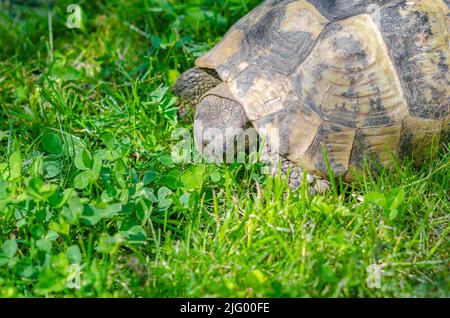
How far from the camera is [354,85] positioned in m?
3.12

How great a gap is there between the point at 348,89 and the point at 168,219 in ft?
A: 3.85

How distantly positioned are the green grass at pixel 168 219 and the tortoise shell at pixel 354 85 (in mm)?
196

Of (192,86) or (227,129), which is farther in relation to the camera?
(192,86)

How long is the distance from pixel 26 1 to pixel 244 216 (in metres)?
3.26

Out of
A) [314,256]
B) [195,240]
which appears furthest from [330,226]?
[195,240]

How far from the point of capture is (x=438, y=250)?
107 inches

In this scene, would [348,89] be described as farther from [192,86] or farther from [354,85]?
[192,86]

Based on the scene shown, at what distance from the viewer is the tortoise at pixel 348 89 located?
3.13 m

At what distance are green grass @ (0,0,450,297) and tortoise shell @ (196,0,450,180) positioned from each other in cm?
20

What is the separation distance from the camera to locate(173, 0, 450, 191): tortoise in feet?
10.3

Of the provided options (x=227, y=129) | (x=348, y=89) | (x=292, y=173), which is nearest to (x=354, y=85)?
(x=348, y=89)

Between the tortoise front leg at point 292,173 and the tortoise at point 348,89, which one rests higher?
the tortoise at point 348,89

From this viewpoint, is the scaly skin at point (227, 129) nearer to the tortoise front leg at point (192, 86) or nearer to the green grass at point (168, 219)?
the green grass at point (168, 219)

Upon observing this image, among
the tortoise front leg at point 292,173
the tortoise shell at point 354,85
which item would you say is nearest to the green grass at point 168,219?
the tortoise front leg at point 292,173
